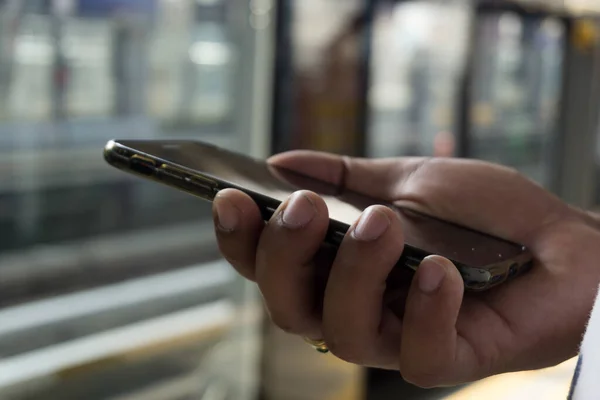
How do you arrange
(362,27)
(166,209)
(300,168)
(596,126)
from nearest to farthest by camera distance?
(300,168) < (362,27) < (166,209) < (596,126)

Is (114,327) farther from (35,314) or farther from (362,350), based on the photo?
(362,350)

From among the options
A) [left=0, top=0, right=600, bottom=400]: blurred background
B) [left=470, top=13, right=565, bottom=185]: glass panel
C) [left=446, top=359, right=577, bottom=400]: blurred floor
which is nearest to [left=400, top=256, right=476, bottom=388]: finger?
[left=446, top=359, right=577, bottom=400]: blurred floor

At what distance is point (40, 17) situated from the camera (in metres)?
2.52

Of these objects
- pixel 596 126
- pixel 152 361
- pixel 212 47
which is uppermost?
pixel 212 47

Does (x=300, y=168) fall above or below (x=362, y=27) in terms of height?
below

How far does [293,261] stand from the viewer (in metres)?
0.73

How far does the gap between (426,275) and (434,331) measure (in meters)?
0.07

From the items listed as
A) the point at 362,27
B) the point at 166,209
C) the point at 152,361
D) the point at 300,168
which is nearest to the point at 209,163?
the point at 300,168

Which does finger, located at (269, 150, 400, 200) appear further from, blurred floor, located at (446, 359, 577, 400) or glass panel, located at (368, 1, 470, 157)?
glass panel, located at (368, 1, 470, 157)

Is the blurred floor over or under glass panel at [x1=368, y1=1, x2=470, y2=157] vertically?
under

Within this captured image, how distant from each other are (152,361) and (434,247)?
2044 millimetres

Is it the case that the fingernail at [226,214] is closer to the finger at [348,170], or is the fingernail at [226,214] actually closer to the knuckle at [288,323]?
the knuckle at [288,323]

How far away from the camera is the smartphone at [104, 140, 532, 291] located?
2.33 feet

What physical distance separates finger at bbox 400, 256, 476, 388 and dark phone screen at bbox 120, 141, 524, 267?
51 millimetres
